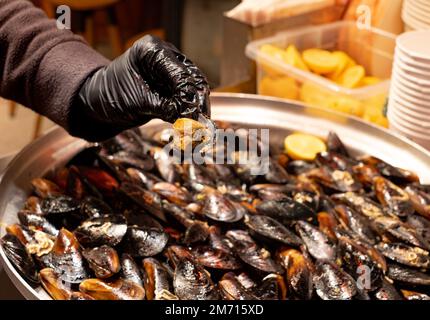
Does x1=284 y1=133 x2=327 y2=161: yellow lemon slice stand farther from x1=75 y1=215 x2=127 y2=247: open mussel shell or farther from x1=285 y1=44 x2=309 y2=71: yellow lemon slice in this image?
x1=75 y1=215 x2=127 y2=247: open mussel shell

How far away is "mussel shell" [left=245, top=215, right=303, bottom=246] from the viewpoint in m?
1.41

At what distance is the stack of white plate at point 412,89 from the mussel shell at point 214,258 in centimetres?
79

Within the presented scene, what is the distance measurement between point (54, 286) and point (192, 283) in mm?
290

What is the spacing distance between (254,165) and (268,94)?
59cm

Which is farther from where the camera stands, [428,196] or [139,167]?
[139,167]

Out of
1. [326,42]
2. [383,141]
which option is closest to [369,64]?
[326,42]

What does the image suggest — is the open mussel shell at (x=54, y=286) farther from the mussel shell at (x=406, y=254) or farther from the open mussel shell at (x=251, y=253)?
the mussel shell at (x=406, y=254)

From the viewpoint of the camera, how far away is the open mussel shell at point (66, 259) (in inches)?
50.9

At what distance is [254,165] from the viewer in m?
1.76

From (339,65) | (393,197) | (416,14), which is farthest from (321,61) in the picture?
(393,197)

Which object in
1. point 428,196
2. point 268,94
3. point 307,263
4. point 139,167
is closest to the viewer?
point 307,263

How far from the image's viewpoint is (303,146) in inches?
74.1

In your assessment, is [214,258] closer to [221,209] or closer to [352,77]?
[221,209]
